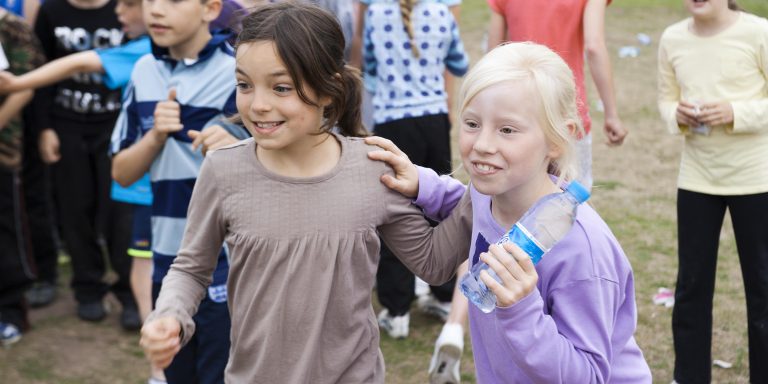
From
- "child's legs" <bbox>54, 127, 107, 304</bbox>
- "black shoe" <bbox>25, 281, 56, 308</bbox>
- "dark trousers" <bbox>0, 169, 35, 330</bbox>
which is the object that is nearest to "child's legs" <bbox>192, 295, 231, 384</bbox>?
"dark trousers" <bbox>0, 169, 35, 330</bbox>

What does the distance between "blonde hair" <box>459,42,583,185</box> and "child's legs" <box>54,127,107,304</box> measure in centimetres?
381

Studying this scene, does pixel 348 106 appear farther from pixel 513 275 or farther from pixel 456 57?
pixel 456 57

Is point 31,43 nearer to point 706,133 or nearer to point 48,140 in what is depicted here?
point 48,140

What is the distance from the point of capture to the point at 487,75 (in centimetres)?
222

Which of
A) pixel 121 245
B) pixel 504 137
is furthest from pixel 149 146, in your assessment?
pixel 121 245

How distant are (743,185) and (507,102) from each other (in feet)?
7.65

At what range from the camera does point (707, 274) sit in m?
4.30

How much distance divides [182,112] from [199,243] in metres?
1.03

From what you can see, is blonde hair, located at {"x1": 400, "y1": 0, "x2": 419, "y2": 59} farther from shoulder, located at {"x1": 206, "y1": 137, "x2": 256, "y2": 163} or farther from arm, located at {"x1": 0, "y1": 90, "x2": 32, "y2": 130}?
shoulder, located at {"x1": 206, "y1": 137, "x2": 256, "y2": 163}

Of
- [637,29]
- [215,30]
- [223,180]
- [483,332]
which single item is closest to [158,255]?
[215,30]

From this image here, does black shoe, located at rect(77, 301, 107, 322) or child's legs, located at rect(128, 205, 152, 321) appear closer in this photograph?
child's legs, located at rect(128, 205, 152, 321)

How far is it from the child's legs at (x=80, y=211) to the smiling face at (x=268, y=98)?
11.0 feet

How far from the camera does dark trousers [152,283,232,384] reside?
3438 mm

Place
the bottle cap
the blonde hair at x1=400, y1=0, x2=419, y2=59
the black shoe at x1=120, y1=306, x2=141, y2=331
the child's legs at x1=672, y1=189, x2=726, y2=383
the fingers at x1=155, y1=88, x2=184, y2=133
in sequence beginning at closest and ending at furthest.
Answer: the bottle cap → the fingers at x1=155, y1=88, x2=184, y2=133 → the child's legs at x1=672, y1=189, x2=726, y2=383 → the blonde hair at x1=400, y1=0, x2=419, y2=59 → the black shoe at x1=120, y1=306, x2=141, y2=331
